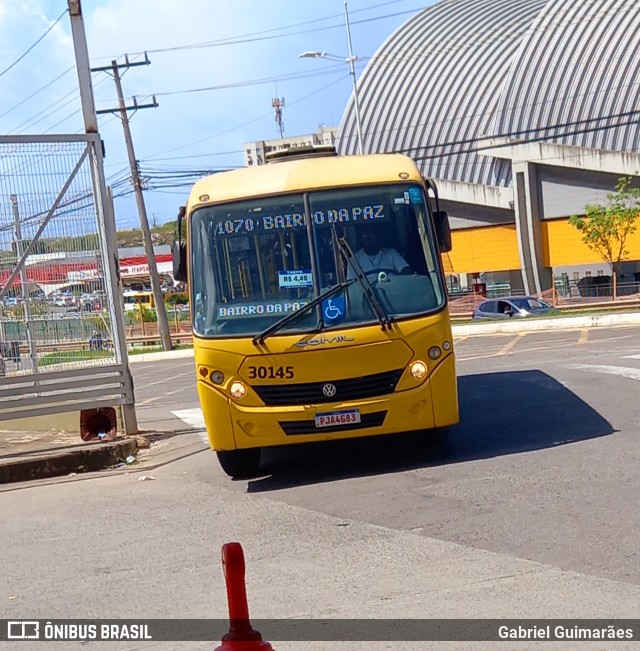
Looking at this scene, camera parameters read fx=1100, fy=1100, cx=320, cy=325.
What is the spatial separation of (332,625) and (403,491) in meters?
3.42

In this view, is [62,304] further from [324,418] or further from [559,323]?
[559,323]

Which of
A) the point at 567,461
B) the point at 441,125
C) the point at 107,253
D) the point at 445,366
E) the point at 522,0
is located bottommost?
the point at 567,461

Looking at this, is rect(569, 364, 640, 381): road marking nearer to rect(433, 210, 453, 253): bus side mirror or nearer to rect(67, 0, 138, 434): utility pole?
rect(433, 210, 453, 253): bus side mirror

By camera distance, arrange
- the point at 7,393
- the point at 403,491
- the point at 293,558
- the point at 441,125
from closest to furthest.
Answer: the point at 293,558, the point at 403,491, the point at 7,393, the point at 441,125

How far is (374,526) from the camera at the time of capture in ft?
25.7

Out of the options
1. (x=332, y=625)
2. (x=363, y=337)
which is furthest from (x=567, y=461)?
(x=332, y=625)

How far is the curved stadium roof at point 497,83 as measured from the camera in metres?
49.5

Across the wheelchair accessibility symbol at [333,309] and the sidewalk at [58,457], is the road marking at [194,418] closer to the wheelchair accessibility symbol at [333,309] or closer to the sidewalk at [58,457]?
the sidewalk at [58,457]

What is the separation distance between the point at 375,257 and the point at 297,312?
90cm

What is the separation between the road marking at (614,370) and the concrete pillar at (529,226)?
33717mm

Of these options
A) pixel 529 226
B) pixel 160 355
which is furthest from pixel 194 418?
pixel 529 226

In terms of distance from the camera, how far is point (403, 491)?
8.94m

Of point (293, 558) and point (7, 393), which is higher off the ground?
point (7, 393)

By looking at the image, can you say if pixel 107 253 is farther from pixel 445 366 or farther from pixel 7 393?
pixel 445 366
